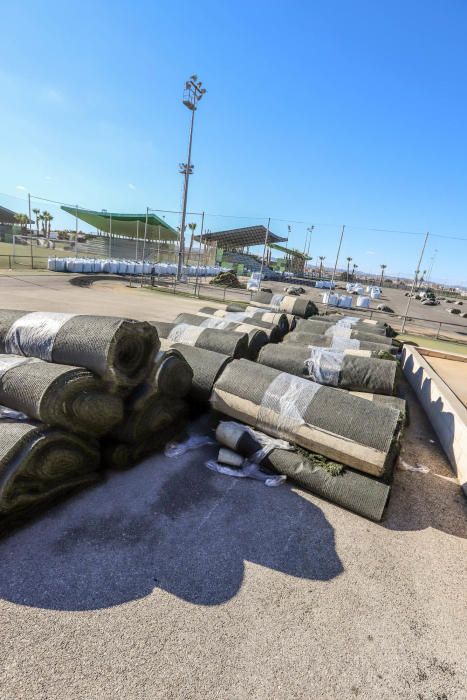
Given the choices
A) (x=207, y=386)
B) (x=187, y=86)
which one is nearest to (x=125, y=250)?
(x=187, y=86)

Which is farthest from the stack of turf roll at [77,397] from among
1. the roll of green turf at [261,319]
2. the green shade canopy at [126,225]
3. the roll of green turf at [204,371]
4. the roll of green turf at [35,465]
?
the green shade canopy at [126,225]

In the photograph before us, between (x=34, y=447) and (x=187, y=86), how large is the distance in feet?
124

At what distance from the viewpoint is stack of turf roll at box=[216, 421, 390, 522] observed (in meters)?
4.17

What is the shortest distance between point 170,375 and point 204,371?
0.80m

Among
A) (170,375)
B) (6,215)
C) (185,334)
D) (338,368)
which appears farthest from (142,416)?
(6,215)

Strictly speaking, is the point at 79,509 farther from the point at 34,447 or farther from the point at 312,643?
the point at 312,643

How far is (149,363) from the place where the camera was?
4.86 meters

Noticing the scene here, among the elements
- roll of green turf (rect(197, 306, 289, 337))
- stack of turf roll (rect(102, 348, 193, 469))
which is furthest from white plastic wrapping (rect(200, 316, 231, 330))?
stack of turf roll (rect(102, 348, 193, 469))

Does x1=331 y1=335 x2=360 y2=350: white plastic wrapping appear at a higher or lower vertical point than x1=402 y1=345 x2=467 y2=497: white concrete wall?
higher

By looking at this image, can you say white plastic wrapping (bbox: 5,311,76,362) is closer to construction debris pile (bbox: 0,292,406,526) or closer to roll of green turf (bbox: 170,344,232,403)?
construction debris pile (bbox: 0,292,406,526)

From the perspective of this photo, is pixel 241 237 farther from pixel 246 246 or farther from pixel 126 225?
pixel 126 225

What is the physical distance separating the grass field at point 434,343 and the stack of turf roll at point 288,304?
5.37m

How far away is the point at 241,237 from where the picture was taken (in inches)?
2950

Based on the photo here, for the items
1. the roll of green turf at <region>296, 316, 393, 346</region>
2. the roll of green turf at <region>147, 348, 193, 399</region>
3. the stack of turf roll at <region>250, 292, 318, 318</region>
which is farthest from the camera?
the stack of turf roll at <region>250, 292, 318, 318</region>
